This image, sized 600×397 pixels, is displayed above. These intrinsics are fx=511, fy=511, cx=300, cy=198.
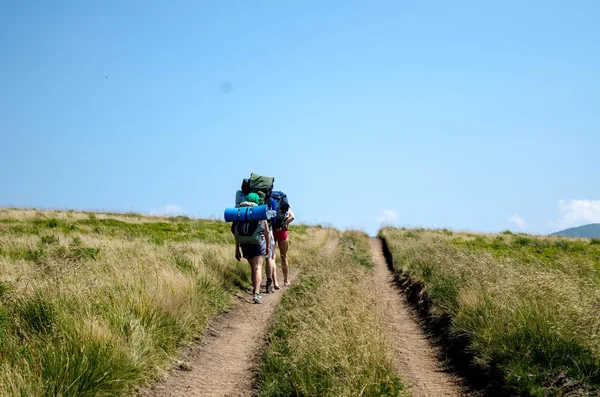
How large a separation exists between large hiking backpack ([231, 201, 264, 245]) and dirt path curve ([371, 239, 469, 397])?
310cm

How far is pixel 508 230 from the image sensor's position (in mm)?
39031

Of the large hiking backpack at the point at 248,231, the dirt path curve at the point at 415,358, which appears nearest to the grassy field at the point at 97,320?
the large hiking backpack at the point at 248,231

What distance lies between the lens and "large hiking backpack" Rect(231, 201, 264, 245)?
34.4 ft

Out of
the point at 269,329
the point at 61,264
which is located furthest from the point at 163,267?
the point at 269,329

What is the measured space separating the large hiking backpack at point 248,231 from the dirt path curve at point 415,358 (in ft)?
10.2

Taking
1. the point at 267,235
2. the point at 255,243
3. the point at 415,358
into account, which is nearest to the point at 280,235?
the point at 267,235

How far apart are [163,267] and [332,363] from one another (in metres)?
5.16

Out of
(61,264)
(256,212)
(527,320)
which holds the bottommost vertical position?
(527,320)

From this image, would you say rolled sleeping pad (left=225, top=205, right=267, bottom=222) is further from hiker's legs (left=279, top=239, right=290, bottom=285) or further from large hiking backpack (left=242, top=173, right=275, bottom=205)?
hiker's legs (left=279, top=239, right=290, bottom=285)

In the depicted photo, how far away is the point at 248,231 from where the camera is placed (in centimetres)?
1048

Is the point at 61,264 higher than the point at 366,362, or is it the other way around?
the point at 61,264

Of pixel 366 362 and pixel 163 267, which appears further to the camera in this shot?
pixel 163 267

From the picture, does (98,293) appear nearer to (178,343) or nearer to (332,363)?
(178,343)

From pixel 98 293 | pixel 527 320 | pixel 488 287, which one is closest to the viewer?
pixel 527 320
